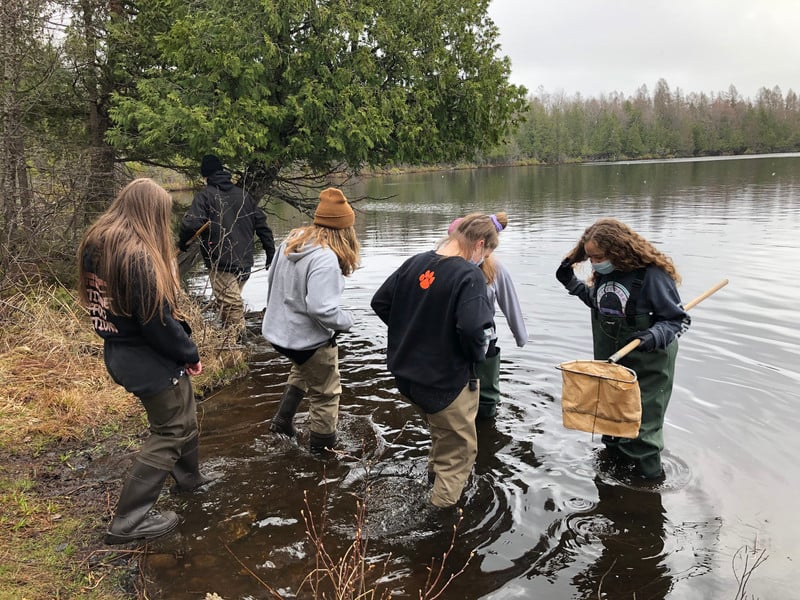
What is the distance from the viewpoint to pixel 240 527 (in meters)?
→ 4.09

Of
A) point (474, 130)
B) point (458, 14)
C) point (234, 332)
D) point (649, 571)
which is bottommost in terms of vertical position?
point (649, 571)

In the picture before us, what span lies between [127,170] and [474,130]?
6536 millimetres

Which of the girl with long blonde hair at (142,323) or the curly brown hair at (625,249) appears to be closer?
the girl with long blonde hair at (142,323)

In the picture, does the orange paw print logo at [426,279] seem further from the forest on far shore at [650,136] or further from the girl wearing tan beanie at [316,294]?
Result: the forest on far shore at [650,136]

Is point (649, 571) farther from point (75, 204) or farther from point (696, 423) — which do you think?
point (75, 204)

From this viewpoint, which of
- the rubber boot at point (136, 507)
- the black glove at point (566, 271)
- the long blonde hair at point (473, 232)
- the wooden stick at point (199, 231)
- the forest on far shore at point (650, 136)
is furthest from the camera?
the forest on far shore at point (650, 136)

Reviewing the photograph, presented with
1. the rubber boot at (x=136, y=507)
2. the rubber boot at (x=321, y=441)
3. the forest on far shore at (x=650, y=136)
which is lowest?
the rubber boot at (x=321, y=441)

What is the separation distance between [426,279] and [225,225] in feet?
14.6

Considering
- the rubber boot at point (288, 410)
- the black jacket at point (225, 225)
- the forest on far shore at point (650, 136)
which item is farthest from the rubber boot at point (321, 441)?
the forest on far shore at point (650, 136)

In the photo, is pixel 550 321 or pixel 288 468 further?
pixel 550 321

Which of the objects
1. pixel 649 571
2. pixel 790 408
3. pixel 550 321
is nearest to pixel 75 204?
pixel 550 321

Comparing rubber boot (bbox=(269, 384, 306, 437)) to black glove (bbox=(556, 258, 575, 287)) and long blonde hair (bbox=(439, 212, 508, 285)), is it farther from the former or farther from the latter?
black glove (bbox=(556, 258, 575, 287))

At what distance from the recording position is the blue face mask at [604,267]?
4.50 m

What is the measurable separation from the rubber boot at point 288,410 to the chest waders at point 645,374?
8.64ft
